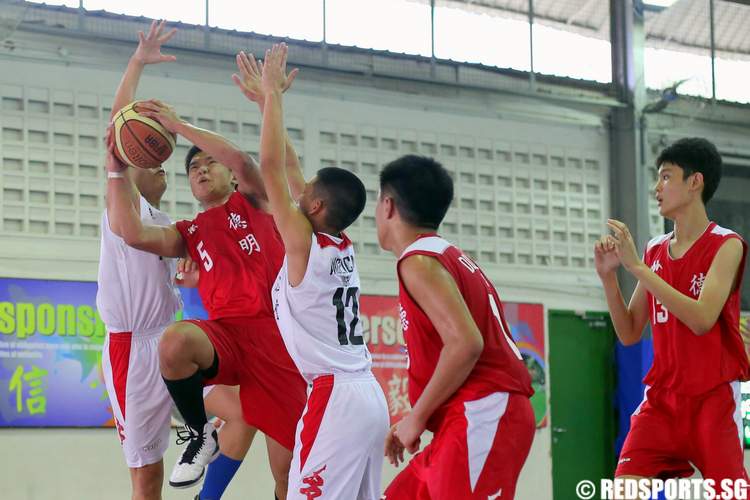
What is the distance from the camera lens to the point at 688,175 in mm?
5074

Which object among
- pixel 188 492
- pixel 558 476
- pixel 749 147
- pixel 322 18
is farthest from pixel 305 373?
pixel 749 147

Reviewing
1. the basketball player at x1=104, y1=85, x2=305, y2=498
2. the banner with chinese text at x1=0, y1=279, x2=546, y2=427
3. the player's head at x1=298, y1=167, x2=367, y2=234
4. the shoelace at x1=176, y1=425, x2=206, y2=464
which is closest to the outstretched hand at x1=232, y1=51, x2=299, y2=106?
the basketball player at x1=104, y1=85, x2=305, y2=498

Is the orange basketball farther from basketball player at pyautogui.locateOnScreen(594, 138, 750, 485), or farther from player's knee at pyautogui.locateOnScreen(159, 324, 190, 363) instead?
basketball player at pyautogui.locateOnScreen(594, 138, 750, 485)

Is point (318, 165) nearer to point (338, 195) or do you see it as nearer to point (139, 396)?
point (139, 396)

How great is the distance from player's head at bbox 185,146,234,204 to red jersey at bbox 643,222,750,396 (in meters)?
2.44

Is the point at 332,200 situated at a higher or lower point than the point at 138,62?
lower

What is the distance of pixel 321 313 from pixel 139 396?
1.46 meters

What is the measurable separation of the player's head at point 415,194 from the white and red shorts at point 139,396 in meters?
2.04

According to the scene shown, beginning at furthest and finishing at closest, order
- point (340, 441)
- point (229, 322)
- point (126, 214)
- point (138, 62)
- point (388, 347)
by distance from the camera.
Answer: point (388, 347), point (138, 62), point (229, 322), point (126, 214), point (340, 441)

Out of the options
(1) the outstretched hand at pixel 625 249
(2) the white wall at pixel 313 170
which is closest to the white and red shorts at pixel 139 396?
(1) the outstretched hand at pixel 625 249

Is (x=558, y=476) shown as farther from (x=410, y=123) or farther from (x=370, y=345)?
(x=410, y=123)

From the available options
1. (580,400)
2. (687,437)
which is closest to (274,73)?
A: (687,437)

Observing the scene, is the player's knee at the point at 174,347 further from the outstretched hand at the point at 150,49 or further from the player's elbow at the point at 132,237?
the outstretched hand at the point at 150,49

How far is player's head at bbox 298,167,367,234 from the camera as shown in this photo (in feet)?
14.8
